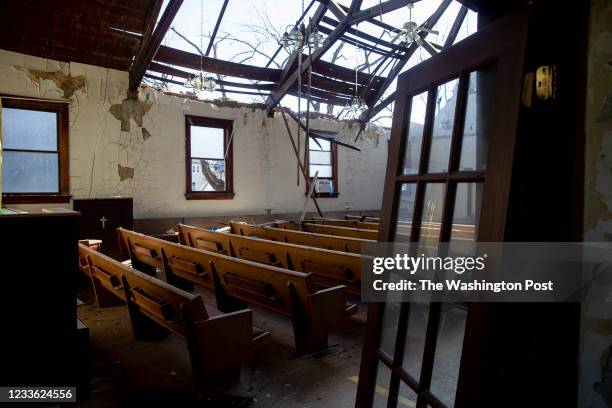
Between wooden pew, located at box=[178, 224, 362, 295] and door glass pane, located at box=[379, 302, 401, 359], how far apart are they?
103 cm

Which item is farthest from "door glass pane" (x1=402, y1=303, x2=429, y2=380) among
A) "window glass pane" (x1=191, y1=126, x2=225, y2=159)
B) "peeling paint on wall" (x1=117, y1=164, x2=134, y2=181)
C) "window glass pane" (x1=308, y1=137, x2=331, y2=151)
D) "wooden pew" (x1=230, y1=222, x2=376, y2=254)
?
"window glass pane" (x1=308, y1=137, x2=331, y2=151)

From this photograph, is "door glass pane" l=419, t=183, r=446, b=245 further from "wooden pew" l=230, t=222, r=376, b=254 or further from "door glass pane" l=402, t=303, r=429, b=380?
"wooden pew" l=230, t=222, r=376, b=254

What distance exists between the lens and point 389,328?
4.76 ft

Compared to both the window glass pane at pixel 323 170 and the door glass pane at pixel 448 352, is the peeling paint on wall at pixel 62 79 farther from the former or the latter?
the door glass pane at pixel 448 352

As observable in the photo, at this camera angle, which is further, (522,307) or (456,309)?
(456,309)

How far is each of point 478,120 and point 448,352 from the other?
Answer: 71 cm

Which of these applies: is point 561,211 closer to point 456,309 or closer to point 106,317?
point 456,309

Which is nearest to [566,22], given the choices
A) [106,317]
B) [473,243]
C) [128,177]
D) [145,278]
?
[473,243]

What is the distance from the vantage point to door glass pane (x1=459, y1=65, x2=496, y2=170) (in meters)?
1.10

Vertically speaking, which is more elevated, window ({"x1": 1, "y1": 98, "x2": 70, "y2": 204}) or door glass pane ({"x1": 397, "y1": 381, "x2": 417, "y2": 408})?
window ({"x1": 1, "y1": 98, "x2": 70, "y2": 204})

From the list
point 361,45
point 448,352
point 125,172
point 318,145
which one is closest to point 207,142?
point 125,172

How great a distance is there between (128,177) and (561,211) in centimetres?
549

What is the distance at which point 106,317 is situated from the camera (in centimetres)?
311

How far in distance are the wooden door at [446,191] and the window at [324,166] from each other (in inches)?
242
